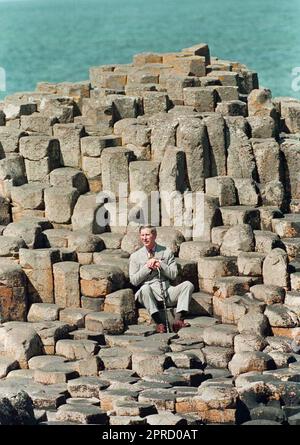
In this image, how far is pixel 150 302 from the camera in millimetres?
29750

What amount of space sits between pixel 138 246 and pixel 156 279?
1.26m

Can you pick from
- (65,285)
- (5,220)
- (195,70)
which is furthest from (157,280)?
(195,70)

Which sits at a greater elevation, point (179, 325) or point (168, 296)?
point (168, 296)

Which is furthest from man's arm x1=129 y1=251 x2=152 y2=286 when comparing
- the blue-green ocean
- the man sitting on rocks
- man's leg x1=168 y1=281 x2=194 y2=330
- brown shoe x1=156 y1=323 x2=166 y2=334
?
the blue-green ocean

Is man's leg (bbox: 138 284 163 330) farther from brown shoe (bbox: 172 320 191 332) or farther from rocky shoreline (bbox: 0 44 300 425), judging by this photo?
rocky shoreline (bbox: 0 44 300 425)

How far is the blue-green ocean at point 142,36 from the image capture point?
96.1 metres

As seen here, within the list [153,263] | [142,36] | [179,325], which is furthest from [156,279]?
[142,36]

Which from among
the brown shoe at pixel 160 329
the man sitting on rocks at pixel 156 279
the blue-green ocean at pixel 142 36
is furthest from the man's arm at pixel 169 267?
the blue-green ocean at pixel 142 36

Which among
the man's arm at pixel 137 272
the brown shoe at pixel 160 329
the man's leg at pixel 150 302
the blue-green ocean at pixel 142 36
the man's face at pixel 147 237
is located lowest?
the brown shoe at pixel 160 329

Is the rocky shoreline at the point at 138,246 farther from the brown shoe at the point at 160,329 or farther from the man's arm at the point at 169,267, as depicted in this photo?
the man's arm at the point at 169,267

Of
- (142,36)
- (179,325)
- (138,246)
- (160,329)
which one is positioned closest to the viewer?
(160,329)

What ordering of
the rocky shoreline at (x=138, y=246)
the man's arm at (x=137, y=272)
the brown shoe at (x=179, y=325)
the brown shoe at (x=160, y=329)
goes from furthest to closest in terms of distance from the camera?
the man's arm at (x=137, y=272) < the brown shoe at (x=179, y=325) < the brown shoe at (x=160, y=329) < the rocky shoreline at (x=138, y=246)

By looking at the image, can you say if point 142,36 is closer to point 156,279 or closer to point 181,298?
point 156,279
